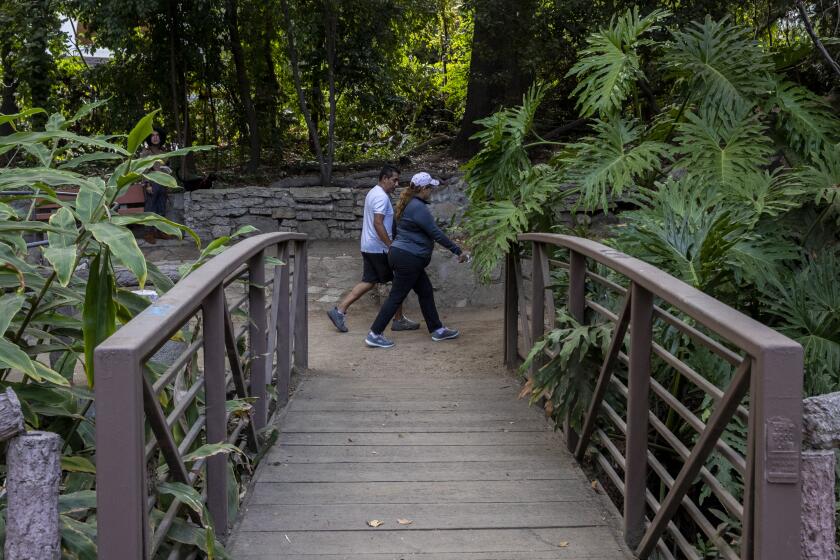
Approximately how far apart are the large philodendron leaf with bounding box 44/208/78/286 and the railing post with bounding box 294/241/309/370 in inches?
122

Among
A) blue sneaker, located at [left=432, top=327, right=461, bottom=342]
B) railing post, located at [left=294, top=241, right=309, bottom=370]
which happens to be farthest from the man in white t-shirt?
railing post, located at [left=294, top=241, right=309, bottom=370]

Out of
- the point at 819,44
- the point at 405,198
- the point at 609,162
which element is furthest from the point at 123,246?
the point at 405,198

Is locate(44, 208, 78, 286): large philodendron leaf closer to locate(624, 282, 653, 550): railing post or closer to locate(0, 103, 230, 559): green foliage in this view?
locate(0, 103, 230, 559): green foliage

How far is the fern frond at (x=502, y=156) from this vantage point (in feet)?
22.0

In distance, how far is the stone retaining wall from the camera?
12805mm

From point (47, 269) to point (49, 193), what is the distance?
49cm

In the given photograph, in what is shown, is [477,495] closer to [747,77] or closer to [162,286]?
[162,286]

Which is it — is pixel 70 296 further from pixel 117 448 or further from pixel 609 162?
pixel 609 162

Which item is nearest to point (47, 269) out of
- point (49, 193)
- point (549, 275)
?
point (49, 193)

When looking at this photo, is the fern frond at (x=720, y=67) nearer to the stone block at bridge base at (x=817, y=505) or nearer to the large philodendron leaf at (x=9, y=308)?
the stone block at bridge base at (x=817, y=505)

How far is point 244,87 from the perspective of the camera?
1412cm

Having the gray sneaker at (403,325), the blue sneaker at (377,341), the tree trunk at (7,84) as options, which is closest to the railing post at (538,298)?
the blue sneaker at (377,341)

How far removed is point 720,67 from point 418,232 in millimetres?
2755

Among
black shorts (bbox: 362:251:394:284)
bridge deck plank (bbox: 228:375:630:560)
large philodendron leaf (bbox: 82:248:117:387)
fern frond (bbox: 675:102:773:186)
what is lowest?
bridge deck plank (bbox: 228:375:630:560)
